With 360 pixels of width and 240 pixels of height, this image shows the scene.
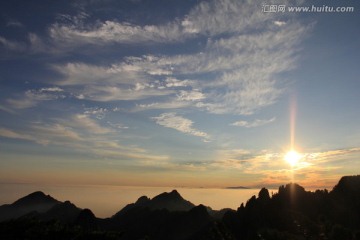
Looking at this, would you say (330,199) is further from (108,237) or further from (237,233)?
(108,237)

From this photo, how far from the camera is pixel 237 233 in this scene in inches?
7520

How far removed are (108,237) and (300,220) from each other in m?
109

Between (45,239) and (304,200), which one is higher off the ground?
(304,200)

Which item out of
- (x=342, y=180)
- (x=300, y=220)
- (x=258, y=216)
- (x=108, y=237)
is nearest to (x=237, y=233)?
(x=258, y=216)

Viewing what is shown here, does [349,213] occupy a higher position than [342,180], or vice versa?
[342,180]

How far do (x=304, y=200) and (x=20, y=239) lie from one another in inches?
6018

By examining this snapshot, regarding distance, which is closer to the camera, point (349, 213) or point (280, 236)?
point (280, 236)

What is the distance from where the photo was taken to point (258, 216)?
191 m

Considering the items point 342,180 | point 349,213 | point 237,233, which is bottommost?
point 237,233

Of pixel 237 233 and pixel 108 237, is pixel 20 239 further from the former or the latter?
pixel 237 233

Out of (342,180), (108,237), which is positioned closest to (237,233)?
(342,180)

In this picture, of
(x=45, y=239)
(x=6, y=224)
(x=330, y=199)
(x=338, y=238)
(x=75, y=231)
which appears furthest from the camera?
(x=330, y=199)

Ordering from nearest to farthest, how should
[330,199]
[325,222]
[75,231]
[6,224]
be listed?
[75,231] → [6,224] → [325,222] → [330,199]

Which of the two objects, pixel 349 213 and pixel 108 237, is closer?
pixel 108 237
